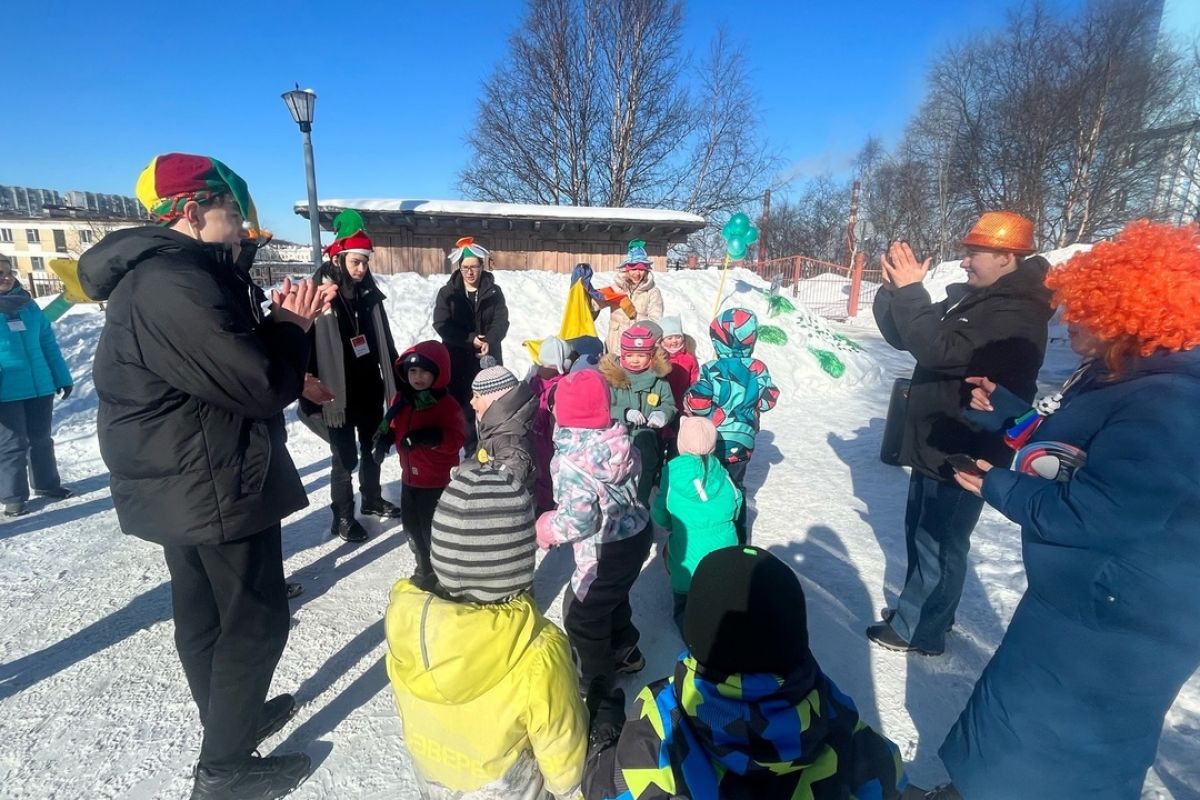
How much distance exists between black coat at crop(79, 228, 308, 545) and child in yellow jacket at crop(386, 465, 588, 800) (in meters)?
0.68

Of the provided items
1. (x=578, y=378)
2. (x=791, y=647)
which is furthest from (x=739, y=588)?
(x=578, y=378)

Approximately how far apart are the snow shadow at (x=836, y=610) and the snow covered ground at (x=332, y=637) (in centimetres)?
1

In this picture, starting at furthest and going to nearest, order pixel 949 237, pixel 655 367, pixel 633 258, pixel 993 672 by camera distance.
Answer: pixel 949 237
pixel 633 258
pixel 655 367
pixel 993 672

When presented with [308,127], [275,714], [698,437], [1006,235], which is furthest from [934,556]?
[308,127]

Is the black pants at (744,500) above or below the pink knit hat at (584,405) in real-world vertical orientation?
below

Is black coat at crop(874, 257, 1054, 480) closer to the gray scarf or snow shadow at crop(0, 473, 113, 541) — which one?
the gray scarf

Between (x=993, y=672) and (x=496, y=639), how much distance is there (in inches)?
61.5

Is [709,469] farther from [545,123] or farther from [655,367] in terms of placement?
[545,123]

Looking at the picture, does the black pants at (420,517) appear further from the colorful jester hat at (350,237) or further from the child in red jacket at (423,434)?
the colorful jester hat at (350,237)

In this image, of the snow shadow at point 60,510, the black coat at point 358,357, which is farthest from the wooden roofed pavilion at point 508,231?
the black coat at point 358,357

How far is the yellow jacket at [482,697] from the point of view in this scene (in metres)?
1.49

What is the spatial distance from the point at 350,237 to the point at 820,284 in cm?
1935

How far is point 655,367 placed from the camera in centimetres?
377

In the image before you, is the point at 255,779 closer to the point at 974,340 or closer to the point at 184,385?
the point at 184,385
